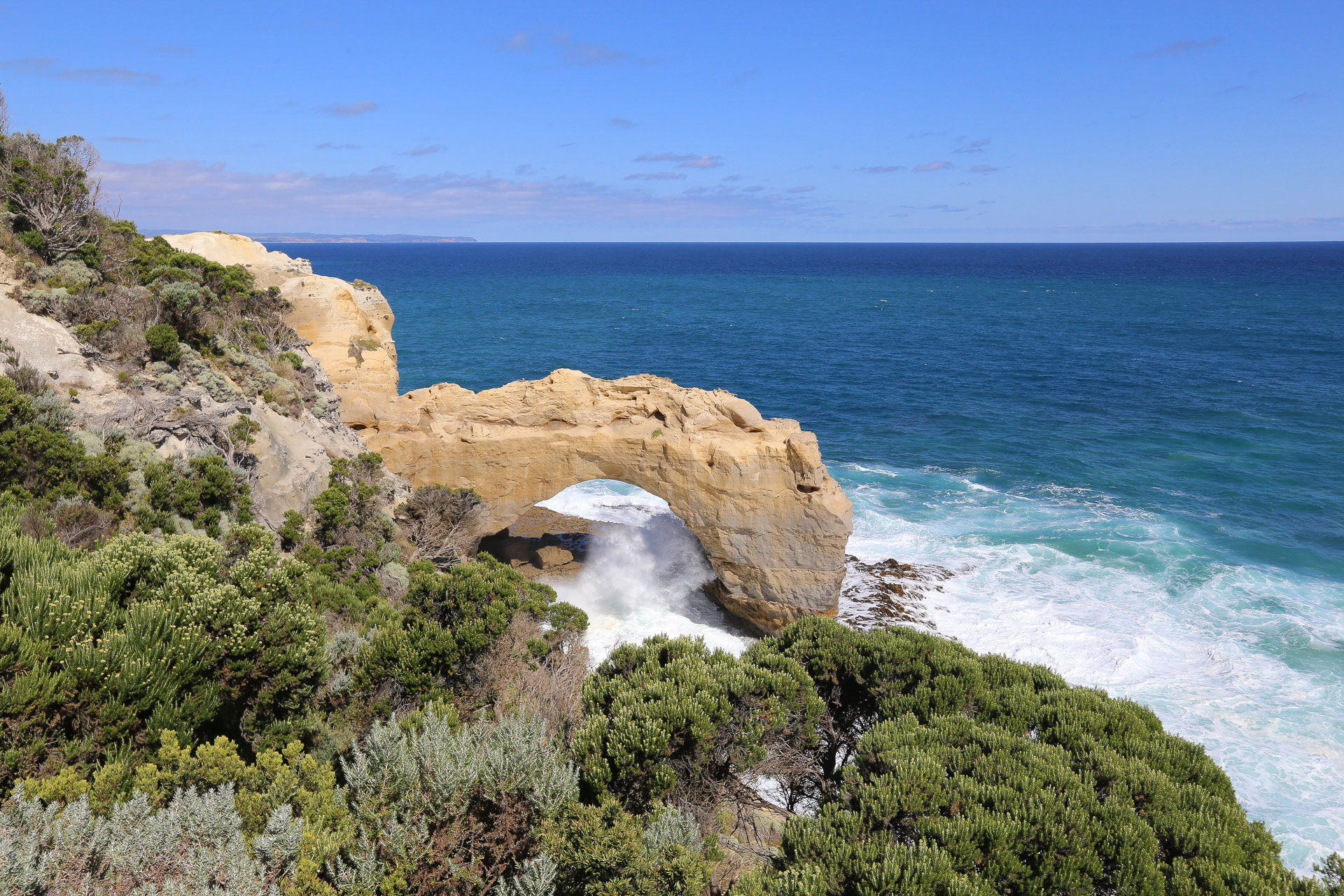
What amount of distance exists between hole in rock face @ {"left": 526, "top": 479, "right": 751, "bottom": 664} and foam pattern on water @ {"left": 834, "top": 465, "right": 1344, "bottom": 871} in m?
6.21

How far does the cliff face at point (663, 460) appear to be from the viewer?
68.2 ft

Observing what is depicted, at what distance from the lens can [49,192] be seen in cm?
1802

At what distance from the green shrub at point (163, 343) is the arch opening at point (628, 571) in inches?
421

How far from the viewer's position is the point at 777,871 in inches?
304

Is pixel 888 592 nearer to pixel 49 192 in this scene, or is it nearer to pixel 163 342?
pixel 163 342

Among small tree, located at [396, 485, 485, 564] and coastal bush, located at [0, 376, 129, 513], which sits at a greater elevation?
coastal bush, located at [0, 376, 129, 513]

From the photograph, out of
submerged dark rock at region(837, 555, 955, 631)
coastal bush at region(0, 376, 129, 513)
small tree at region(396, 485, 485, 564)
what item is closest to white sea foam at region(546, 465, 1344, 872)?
submerged dark rock at region(837, 555, 955, 631)

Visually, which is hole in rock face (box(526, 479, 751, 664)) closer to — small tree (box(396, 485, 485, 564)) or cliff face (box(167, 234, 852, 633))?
cliff face (box(167, 234, 852, 633))

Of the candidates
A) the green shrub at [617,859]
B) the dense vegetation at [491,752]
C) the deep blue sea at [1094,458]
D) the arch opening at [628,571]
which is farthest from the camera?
the arch opening at [628,571]

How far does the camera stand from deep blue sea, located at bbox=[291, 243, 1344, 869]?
64.0 ft

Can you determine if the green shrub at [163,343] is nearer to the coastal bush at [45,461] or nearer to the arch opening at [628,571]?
the coastal bush at [45,461]

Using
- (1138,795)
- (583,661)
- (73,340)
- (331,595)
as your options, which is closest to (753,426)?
(583,661)

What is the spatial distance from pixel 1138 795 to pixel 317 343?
82.7ft

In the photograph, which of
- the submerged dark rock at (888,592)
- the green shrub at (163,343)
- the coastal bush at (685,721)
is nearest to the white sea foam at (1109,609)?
the submerged dark rock at (888,592)
